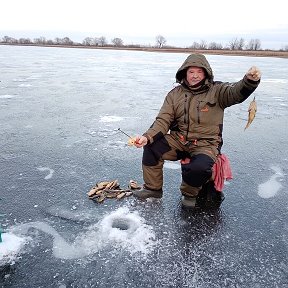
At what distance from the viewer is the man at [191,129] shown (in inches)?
140

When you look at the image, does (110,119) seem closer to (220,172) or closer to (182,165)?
(182,165)

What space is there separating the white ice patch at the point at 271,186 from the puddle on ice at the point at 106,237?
5.32 ft

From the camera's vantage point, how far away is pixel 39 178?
426 cm

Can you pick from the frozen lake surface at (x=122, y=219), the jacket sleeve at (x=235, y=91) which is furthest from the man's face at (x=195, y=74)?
the frozen lake surface at (x=122, y=219)

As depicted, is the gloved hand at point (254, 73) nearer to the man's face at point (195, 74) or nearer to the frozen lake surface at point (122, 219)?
the man's face at point (195, 74)

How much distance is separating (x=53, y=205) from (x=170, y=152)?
4.72 feet

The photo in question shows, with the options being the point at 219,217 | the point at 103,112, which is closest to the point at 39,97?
the point at 103,112

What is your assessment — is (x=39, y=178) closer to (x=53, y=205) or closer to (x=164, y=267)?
(x=53, y=205)

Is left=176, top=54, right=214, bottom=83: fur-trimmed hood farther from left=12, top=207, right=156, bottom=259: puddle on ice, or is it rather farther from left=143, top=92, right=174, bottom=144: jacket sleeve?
left=12, top=207, right=156, bottom=259: puddle on ice

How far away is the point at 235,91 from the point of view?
11.3 feet

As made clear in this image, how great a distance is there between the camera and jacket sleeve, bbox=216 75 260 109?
3.36m

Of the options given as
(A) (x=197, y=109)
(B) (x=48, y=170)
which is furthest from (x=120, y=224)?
(B) (x=48, y=170)

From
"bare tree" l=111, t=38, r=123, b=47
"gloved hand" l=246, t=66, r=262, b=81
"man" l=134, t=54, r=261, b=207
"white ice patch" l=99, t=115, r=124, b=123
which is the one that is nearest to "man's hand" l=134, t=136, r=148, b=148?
"man" l=134, t=54, r=261, b=207

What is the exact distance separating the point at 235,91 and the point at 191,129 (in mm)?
636
